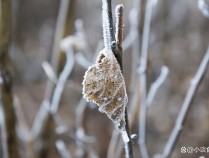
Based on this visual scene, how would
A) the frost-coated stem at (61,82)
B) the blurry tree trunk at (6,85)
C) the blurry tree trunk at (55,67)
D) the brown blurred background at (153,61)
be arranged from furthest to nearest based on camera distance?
the brown blurred background at (153,61)
the blurry tree trunk at (55,67)
the frost-coated stem at (61,82)
the blurry tree trunk at (6,85)

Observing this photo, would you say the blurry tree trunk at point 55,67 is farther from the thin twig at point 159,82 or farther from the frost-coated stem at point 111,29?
the frost-coated stem at point 111,29

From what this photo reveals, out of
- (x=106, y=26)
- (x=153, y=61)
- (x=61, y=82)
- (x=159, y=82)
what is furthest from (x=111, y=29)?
(x=153, y=61)

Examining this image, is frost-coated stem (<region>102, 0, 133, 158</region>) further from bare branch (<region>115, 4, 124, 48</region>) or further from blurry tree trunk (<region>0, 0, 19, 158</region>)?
blurry tree trunk (<region>0, 0, 19, 158</region>)

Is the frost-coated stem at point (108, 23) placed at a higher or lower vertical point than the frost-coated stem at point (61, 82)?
lower

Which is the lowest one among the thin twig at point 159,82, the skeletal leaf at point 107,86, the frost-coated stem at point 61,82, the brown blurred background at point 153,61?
the skeletal leaf at point 107,86

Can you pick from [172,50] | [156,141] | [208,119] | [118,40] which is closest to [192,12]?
[172,50]

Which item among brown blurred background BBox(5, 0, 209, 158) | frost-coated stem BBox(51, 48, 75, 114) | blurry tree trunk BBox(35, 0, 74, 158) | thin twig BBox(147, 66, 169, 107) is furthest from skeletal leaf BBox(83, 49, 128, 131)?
brown blurred background BBox(5, 0, 209, 158)

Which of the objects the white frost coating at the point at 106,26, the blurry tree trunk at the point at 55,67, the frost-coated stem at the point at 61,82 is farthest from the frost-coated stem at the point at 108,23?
the blurry tree trunk at the point at 55,67

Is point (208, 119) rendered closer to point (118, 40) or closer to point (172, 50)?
point (172, 50)

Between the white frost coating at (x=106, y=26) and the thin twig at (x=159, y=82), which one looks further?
the thin twig at (x=159, y=82)
